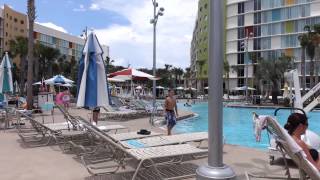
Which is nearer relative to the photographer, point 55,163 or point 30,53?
point 55,163

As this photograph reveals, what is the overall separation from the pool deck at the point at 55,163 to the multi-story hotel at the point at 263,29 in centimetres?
6792

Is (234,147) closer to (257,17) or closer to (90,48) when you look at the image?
(90,48)

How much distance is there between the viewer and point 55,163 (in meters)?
Result: 7.79

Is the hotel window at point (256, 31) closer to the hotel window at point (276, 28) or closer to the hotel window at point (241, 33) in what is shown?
the hotel window at point (241, 33)

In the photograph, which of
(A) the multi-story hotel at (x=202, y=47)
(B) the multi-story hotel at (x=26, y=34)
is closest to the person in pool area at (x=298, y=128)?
(B) the multi-story hotel at (x=26, y=34)

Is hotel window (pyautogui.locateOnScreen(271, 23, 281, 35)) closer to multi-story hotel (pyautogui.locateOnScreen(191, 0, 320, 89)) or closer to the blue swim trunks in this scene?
multi-story hotel (pyautogui.locateOnScreen(191, 0, 320, 89))

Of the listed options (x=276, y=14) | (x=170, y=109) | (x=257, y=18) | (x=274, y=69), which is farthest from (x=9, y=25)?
(x=170, y=109)

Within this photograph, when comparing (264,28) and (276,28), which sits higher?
(264,28)

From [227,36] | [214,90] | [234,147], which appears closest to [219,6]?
[214,90]

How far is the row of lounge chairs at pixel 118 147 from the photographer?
6137 millimetres

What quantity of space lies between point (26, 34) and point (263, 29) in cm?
4928

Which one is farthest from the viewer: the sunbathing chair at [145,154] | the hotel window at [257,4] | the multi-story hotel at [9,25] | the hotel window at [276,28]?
the hotel window at [257,4]

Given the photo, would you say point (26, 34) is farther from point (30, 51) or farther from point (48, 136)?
point (48, 136)

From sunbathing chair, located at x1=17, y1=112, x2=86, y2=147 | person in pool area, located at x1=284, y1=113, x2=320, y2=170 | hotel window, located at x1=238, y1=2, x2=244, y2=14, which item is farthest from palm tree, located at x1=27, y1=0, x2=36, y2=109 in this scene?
hotel window, located at x1=238, y1=2, x2=244, y2=14
